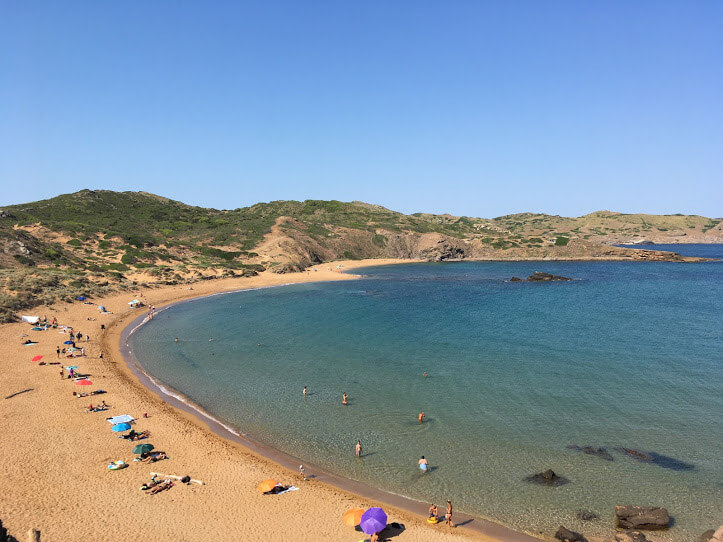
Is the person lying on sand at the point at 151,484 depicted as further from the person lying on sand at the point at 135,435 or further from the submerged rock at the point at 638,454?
the submerged rock at the point at 638,454

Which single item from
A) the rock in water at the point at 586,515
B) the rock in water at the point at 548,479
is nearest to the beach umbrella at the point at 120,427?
the rock in water at the point at 548,479

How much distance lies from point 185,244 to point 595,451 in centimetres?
11252

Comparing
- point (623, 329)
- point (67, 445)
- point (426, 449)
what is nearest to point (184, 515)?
point (67, 445)

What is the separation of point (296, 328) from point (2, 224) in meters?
93.3

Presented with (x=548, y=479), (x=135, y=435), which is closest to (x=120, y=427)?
(x=135, y=435)

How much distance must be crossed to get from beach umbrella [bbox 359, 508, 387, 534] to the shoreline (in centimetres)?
295

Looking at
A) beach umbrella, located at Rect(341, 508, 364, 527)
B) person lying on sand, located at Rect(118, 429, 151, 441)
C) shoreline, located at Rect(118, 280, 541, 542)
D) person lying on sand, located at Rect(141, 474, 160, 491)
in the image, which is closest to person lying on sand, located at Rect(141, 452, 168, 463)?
person lying on sand, located at Rect(141, 474, 160, 491)

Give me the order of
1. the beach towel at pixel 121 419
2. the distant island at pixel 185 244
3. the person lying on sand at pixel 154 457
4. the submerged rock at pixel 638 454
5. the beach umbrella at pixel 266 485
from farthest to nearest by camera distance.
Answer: the distant island at pixel 185 244 < the beach towel at pixel 121 419 < the person lying on sand at pixel 154 457 < the submerged rock at pixel 638 454 < the beach umbrella at pixel 266 485

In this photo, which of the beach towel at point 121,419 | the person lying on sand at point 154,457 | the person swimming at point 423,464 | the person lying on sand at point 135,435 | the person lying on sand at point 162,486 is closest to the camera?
the person lying on sand at point 162,486

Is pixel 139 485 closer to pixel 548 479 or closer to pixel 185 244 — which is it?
pixel 548 479

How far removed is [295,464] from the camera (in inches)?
930

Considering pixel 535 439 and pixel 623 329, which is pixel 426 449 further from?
pixel 623 329

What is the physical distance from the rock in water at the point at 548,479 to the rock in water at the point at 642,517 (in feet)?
9.77

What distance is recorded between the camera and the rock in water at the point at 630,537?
1659 cm
